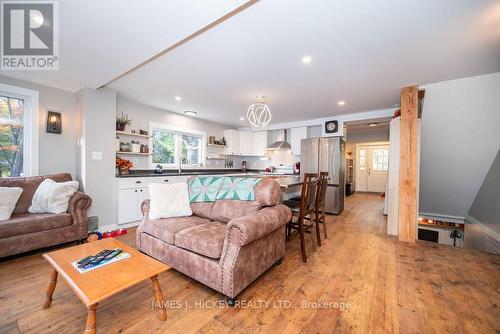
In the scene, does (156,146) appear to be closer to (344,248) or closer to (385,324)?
(344,248)

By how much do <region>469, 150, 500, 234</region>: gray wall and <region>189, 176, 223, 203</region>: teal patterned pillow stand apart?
13.1 ft

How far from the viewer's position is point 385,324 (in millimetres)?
1420

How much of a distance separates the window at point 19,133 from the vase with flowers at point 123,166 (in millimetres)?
1060

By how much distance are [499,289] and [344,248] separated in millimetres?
1369

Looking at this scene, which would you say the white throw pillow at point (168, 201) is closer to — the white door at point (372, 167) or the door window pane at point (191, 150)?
the door window pane at point (191, 150)

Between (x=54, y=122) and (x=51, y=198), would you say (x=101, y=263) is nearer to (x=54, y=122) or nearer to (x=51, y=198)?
(x=51, y=198)

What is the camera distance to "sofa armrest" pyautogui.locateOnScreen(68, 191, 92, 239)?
2691 millimetres

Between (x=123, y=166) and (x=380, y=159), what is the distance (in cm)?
891

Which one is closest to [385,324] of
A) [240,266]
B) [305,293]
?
[305,293]

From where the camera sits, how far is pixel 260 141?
21.0ft

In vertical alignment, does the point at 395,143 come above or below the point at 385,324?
above

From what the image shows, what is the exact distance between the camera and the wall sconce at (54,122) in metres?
3.11

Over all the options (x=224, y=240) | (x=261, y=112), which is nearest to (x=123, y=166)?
(x=261, y=112)

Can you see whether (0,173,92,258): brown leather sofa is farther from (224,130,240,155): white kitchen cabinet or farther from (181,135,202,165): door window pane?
(224,130,240,155): white kitchen cabinet
